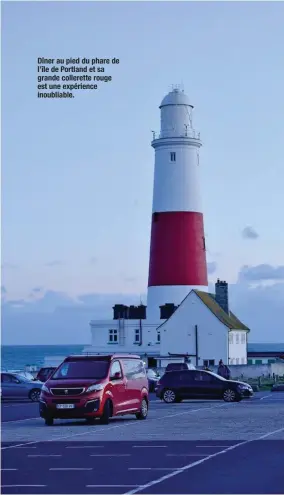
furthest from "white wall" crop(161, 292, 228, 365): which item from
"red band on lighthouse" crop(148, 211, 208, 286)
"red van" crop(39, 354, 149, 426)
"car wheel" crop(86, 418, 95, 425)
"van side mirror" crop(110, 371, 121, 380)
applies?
"van side mirror" crop(110, 371, 121, 380)

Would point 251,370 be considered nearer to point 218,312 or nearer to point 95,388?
point 218,312

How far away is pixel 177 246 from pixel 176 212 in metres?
2.20

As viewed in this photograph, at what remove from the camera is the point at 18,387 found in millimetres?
48719

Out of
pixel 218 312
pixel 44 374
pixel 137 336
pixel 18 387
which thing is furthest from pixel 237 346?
pixel 18 387

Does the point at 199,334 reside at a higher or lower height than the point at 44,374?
higher

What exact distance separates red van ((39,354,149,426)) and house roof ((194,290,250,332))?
43.6 meters

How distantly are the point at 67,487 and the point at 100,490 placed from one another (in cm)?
57

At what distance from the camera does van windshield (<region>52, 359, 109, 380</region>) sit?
29.3 metres

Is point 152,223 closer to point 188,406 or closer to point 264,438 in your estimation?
point 188,406

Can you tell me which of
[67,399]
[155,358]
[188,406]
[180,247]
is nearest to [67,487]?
[67,399]

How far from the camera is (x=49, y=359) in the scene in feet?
269

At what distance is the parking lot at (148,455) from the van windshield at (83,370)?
4.24 ft

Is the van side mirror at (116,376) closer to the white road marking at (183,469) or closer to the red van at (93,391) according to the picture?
the red van at (93,391)

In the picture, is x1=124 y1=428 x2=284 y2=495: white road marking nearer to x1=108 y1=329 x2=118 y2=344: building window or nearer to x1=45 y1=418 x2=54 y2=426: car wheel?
x1=45 y1=418 x2=54 y2=426: car wheel
